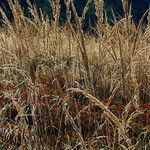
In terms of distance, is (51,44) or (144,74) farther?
(51,44)

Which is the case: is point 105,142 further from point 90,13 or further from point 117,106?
point 90,13

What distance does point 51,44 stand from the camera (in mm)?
4238

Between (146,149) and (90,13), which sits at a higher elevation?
(146,149)


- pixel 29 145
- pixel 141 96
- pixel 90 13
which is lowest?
pixel 90 13

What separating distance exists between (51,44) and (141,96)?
0.90 m

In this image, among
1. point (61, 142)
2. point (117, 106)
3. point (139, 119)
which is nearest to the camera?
point (61, 142)

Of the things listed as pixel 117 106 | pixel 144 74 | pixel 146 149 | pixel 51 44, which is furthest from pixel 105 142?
pixel 51 44

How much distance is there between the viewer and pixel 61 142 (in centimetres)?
313

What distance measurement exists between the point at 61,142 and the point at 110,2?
22.1 meters

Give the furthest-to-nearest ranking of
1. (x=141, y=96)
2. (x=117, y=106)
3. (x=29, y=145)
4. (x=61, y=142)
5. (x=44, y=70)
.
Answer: (x=44, y=70)
(x=141, y=96)
(x=117, y=106)
(x=61, y=142)
(x=29, y=145)

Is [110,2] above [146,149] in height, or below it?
below

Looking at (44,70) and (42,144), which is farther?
(44,70)

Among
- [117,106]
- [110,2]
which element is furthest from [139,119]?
[110,2]

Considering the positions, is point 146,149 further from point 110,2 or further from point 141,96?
point 110,2
